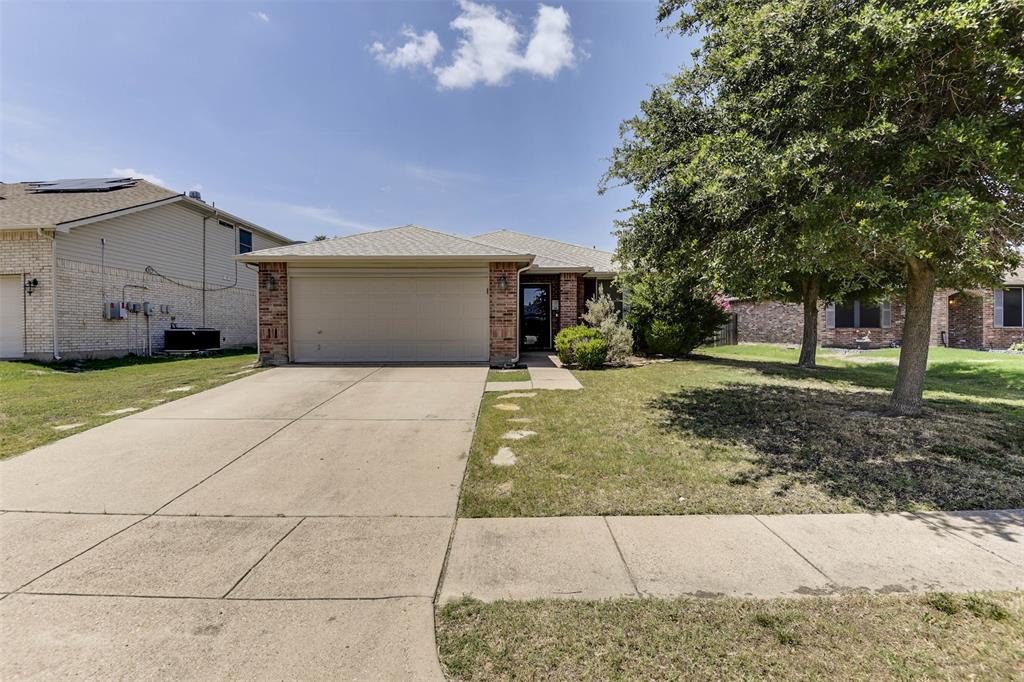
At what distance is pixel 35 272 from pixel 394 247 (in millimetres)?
10102

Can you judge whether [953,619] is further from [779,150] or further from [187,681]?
[779,150]

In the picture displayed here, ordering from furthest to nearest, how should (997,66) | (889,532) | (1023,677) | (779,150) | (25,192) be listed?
(25,192)
(779,150)
(997,66)
(889,532)
(1023,677)

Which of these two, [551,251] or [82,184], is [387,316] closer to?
[551,251]

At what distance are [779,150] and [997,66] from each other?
1.83 m

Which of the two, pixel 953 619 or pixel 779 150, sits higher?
pixel 779 150

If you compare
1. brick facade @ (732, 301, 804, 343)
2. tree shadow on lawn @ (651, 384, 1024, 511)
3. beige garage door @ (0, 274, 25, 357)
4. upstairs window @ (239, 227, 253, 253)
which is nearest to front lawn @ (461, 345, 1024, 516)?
tree shadow on lawn @ (651, 384, 1024, 511)

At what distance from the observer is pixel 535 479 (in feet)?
13.3

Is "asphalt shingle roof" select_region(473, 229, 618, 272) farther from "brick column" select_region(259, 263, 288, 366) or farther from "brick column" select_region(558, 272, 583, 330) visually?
"brick column" select_region(259, 263, 288, 366)

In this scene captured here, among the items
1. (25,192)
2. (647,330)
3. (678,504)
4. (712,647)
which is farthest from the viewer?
(25,192)

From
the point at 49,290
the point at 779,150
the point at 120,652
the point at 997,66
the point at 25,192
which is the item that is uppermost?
the point at 25,192

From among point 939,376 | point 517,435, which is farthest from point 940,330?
point 517,435

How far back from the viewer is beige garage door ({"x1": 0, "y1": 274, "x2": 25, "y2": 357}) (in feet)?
39.1

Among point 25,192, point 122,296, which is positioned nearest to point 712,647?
point 122,296

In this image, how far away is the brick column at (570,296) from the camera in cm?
1385
